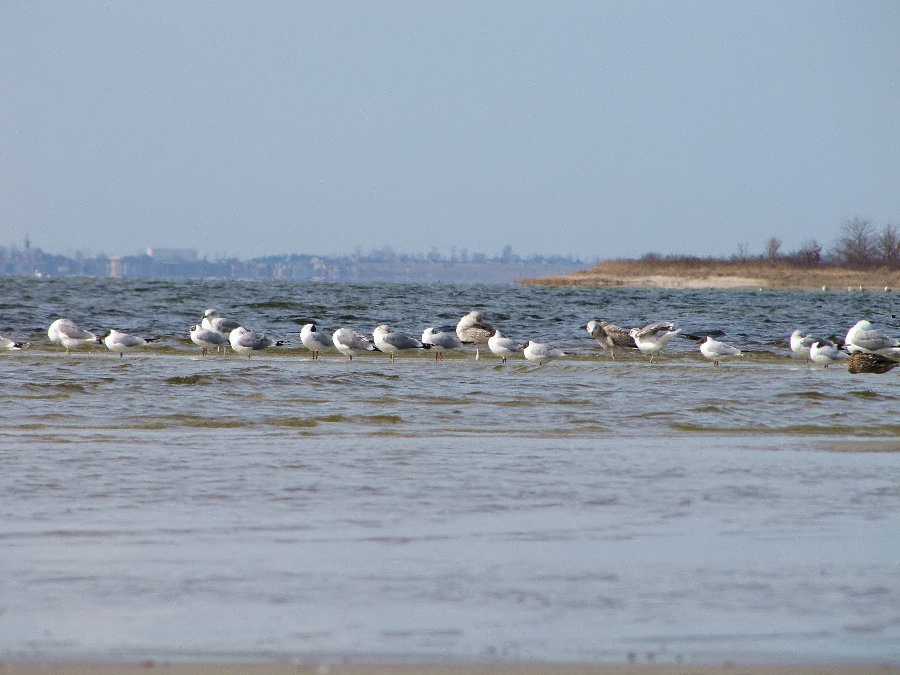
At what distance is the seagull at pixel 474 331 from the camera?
2033cm

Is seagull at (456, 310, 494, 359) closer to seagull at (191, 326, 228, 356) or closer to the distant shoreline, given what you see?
seagull at (191, 326, 228, 356)

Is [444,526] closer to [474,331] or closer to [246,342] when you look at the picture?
[246,342]

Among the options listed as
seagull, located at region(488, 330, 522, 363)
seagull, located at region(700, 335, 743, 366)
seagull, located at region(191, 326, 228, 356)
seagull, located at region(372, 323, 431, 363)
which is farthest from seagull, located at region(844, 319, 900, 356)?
seagull, located at region(191, 326, 228, 356)

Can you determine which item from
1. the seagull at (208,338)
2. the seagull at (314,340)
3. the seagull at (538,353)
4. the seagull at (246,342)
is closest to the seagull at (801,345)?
the seagull at (538,353)

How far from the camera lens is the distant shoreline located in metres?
92.0

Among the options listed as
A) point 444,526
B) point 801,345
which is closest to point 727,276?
point 801,345

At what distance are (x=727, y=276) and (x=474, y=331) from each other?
78.0 m

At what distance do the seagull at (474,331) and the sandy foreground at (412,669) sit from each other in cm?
1663

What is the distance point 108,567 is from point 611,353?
15996 millimetres

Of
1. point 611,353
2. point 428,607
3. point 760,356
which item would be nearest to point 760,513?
point 428,607

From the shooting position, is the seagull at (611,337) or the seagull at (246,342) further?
the seagull at (611,337)

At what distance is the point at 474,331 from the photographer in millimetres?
20484

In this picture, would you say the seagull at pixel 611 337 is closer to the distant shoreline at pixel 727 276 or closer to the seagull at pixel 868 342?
the seagull at pixel 868 342

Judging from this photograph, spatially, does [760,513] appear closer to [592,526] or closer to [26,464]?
[592,526]
